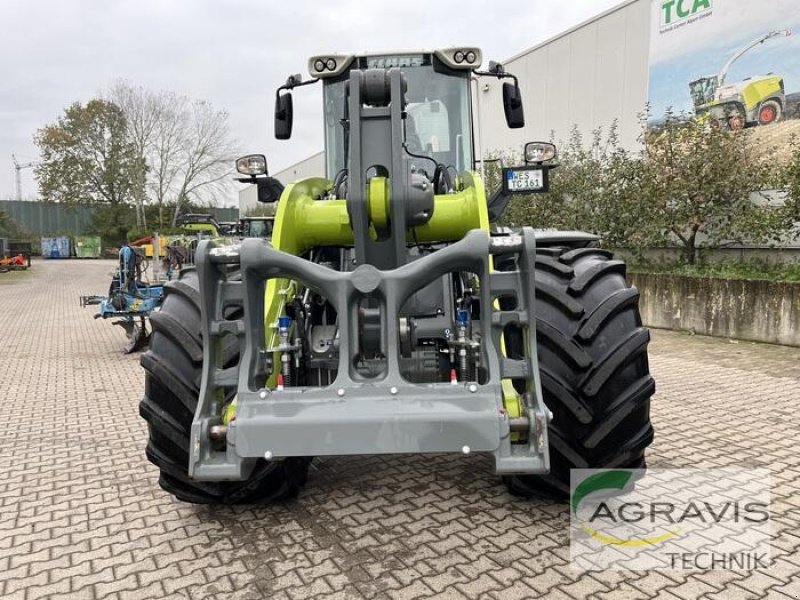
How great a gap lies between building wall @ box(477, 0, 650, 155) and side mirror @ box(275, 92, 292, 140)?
7.83 m

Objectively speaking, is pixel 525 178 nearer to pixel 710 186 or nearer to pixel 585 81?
pixel 710 186

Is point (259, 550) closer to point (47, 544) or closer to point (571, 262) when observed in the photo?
point (47, 544)

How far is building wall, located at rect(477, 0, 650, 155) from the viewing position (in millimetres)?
13570

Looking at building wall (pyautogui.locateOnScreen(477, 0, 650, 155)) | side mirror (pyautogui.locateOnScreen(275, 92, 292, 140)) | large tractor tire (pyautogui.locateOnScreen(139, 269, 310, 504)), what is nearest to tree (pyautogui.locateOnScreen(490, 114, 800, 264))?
building wall (pyautogui.locateOnScreen(477, 0, 650, 155))

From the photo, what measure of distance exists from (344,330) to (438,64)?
2430 mm

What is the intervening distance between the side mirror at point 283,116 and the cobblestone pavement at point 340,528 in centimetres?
232

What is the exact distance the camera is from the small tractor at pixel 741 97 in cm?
1041

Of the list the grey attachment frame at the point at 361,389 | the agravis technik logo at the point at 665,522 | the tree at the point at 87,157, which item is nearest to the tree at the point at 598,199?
the agravis technik logo at the point at 665,522

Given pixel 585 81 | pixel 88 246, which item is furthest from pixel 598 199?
pixel 88 246

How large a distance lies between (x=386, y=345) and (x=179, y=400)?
45.9 inches

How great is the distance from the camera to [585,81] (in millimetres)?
15188

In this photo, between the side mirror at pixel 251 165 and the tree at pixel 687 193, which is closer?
the side mirror at pixel 251 165

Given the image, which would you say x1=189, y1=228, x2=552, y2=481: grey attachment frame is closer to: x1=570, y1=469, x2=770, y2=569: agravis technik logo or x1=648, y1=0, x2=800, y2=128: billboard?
x1=570, y1=469, x2=770, y2=569: agravis technik logo

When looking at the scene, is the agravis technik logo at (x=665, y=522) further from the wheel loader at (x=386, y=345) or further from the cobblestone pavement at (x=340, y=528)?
the wheel loader at (x=386, y=345)
